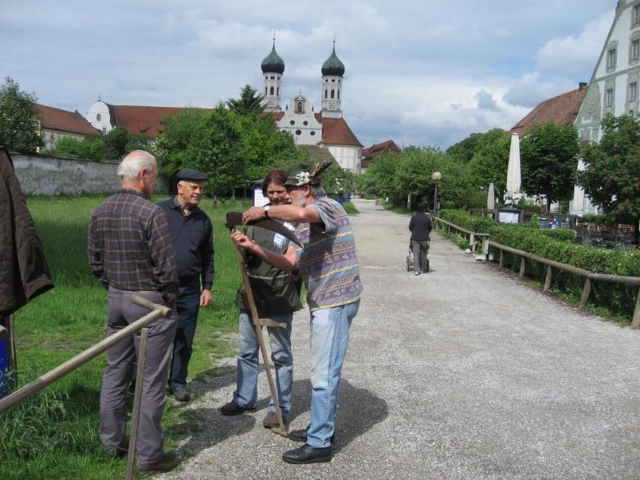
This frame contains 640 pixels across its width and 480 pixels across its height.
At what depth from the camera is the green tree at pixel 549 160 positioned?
1499 inches

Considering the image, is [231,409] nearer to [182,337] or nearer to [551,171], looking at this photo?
[182,337]

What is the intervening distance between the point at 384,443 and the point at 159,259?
83.2 inches

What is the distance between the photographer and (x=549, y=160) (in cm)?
3797

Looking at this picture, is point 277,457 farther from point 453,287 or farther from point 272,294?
point 453,287

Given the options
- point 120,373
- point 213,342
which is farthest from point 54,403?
point 213,342

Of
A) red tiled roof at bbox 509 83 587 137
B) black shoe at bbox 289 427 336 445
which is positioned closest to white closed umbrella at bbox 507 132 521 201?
black shoe at bbox 289 427 336 445

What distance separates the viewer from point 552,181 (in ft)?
125

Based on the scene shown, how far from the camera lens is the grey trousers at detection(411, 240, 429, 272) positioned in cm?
1507

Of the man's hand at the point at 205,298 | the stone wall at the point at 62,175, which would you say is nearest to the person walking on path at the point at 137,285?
the man's hand at the point at 205,298

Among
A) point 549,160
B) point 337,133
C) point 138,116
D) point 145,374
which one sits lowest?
point 145,374

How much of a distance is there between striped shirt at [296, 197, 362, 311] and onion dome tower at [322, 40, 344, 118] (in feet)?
435

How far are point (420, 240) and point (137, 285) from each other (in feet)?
38.3

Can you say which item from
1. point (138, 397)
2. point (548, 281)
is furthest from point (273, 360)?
point (548, 281)

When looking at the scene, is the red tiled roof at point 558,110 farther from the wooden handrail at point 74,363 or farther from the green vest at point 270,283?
the wooden handrail at point 74,363
